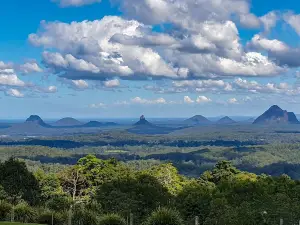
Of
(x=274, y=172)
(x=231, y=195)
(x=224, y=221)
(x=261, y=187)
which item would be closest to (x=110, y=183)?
(x=231, y=195)

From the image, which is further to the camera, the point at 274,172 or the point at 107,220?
the point at 274,172

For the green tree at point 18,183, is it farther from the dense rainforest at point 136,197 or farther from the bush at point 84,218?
the bush at point 84,218

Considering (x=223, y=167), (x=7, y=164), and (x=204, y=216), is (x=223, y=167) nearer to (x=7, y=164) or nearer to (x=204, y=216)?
(x=204, y=216)

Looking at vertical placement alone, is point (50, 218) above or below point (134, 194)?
above

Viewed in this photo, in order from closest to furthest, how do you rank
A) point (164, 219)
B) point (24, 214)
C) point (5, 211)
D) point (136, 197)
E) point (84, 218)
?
1. point (164, 219)
2. point (84, 218)
3. point (5, 211)
4. point (24, 214)
5. point (136, 197)

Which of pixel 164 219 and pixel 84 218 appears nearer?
pixel 164 219

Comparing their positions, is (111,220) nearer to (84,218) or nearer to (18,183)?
(84,218)

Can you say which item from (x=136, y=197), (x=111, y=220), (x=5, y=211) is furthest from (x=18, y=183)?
(x=111, y=220)
